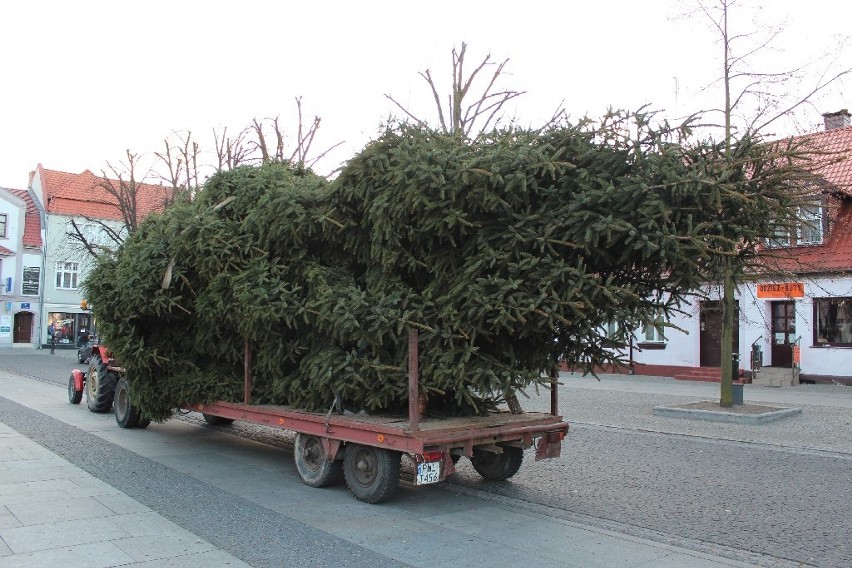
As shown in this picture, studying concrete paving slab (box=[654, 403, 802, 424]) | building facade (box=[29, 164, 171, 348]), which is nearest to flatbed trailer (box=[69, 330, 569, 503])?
concrete paving slab (box=[654, 403, 802, 424])

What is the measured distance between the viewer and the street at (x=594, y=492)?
614 centimetres

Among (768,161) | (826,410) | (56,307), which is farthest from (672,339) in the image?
(56,307)

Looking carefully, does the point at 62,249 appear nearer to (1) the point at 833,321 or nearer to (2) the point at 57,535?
(1) the point at 833,321

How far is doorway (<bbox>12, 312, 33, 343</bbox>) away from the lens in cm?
4772

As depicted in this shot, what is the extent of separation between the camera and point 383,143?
7.30 m

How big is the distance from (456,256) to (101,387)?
10.0 metres

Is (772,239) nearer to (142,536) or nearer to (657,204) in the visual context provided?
(657,204)

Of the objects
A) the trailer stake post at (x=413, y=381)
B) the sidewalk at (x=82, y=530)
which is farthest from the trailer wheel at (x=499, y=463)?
the sidewalk at (x=82, y=530)

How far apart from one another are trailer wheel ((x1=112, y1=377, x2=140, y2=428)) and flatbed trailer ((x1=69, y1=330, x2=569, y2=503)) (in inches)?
162

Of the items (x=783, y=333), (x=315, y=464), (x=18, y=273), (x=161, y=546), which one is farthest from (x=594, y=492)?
(x=18, y=273)

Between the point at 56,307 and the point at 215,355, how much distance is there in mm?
44448

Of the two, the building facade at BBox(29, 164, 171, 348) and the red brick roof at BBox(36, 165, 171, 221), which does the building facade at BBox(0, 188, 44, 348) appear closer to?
the building facade at BBox(29, 164, 171, 348)

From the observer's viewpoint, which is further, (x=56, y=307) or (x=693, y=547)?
(x=56, y=307)

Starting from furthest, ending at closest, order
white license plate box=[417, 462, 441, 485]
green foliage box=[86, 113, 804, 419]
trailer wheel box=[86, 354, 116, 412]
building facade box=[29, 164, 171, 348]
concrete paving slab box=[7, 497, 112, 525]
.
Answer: building facade box=[29, 164, 171, 348] → trailer wheel box=[86, 354, 116, 412] → white license plate box=[417, 462, 441, 485] → concrete paving slab box=[7, 497, 112, 525] → green foliage box=[86, 113, 804, 419]
